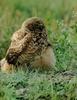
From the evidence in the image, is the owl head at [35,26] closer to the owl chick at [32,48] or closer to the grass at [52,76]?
the owl chick at [32,48]

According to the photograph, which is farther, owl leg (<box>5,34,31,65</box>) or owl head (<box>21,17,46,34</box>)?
owl head (<box>21,17,46,34</box>)

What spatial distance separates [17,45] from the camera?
775cm

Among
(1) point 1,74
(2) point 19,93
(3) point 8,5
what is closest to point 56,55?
(1) point 1,74

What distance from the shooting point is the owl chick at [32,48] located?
763 centimetres

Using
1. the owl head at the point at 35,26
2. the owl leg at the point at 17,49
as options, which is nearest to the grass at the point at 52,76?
the owl leg at the point at 17,49

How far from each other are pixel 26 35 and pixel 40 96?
1410mm

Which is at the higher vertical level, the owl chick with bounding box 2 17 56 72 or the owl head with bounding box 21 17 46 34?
the owl head with bounding box 21 17 46 34

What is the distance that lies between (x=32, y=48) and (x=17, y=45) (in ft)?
0.74

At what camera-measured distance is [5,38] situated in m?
10.5

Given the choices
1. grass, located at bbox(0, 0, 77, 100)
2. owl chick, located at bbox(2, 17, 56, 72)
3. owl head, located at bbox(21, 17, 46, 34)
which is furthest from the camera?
owl head, located at bbox(21, 17, 46, 34)

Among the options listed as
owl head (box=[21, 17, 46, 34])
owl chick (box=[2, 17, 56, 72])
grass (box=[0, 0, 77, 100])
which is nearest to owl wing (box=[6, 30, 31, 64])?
owl chick (box=[2, 17, 56, 72])

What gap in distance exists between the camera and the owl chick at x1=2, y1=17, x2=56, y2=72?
7.63m

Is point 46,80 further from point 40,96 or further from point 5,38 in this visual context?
point 5,38

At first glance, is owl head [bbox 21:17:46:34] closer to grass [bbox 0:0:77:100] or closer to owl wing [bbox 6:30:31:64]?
owl wing [bbox 6:30:31:64]
